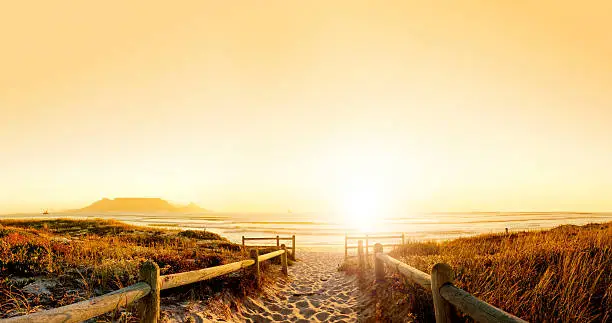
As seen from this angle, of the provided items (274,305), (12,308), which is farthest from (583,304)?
(12,308)

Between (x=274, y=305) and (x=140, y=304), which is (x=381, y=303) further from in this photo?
(x=140, y=304)

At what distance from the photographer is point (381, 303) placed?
22.3ft

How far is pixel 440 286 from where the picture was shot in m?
3.80

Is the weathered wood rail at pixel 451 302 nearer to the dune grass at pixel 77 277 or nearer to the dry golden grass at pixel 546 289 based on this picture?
the dry golden grass at pixel 546 289

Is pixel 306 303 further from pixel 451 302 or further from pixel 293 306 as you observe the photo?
pixel 451 302

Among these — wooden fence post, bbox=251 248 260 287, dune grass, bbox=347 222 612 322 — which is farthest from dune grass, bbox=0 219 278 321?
dune grass, bbox=347 222 612 322

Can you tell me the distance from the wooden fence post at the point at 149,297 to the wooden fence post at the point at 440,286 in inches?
136

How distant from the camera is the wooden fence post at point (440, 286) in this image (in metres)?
3.76

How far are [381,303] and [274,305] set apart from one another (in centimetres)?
258

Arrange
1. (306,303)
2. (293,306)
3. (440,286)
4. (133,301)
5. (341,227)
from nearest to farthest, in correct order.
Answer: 1. (133,301)
2. (440,286)
3. (293,306)
4. (306,303)
5. (341,227)

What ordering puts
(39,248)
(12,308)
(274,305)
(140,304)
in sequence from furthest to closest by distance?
(39,248)
(274,305)
(12,308)
(140,304)

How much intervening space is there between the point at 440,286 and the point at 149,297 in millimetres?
3569

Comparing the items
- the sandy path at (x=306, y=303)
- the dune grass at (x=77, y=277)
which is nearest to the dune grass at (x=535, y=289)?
the sandy path at (x=306, y=303)

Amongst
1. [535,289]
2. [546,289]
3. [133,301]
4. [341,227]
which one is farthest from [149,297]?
Result: [341,227]
